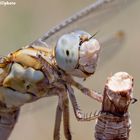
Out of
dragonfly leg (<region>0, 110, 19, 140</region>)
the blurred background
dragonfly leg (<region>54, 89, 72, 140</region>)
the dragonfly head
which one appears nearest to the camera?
the dragonfly head

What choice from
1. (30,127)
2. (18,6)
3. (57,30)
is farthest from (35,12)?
(57,30)

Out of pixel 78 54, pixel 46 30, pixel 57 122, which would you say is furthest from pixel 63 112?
pixel 46 30

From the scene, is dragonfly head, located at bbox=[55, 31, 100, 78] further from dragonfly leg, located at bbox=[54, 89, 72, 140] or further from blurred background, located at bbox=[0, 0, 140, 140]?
blurred background, located at bbox=[0, 0, 140, 140]

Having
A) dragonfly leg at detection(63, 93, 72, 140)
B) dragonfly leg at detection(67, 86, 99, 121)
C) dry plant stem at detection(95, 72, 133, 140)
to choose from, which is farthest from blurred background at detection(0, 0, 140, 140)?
dry plant stem at detection(95, 72, 133, 140)

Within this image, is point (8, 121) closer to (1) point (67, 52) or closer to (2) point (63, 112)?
(2) point (63, 112)

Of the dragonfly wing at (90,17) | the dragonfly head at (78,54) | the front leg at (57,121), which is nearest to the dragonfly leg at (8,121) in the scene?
the front leg at (57,121)

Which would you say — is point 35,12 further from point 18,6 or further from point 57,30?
point 57,30
